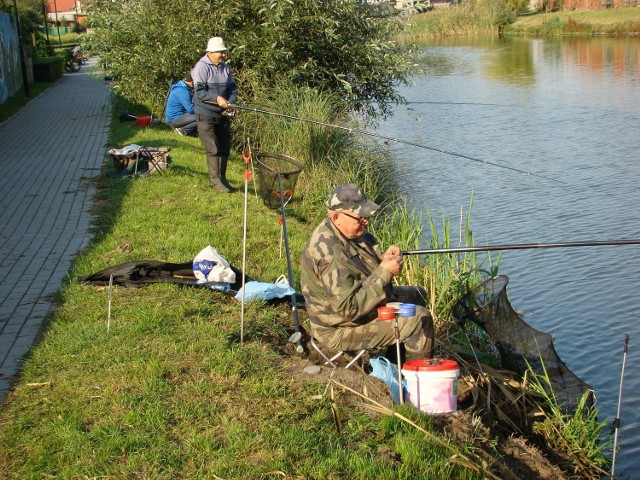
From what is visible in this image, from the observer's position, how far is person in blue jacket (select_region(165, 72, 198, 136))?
1348cm

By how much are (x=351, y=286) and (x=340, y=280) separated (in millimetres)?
82

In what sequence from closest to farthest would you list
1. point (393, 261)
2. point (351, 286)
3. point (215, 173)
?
point (393, 261), point (351, 286), point (215, 173)

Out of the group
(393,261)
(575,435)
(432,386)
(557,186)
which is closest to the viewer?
(432,386)

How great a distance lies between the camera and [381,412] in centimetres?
519

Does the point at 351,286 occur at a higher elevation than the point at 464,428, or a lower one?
higher

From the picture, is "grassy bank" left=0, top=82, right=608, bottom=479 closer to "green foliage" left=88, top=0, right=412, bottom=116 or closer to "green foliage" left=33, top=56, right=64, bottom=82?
"green foliage" left=88, top=0, right=412, bottom=116

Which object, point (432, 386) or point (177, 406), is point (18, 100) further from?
point (432, 386)

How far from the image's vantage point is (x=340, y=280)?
226 inches

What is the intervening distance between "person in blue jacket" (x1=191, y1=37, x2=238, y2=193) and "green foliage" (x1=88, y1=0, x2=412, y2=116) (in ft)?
14.6

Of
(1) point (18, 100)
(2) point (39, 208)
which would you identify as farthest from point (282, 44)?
(1) point (18, 100)

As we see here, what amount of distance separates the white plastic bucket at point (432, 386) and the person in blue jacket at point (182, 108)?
28.8ft

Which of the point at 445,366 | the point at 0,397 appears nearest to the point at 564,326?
the point at 445,366

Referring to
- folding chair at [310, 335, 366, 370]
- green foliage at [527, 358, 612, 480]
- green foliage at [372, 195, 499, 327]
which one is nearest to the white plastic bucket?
folding chair at [310, 335, 366, 370]

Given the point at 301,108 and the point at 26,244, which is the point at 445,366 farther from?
the point at 301,108
